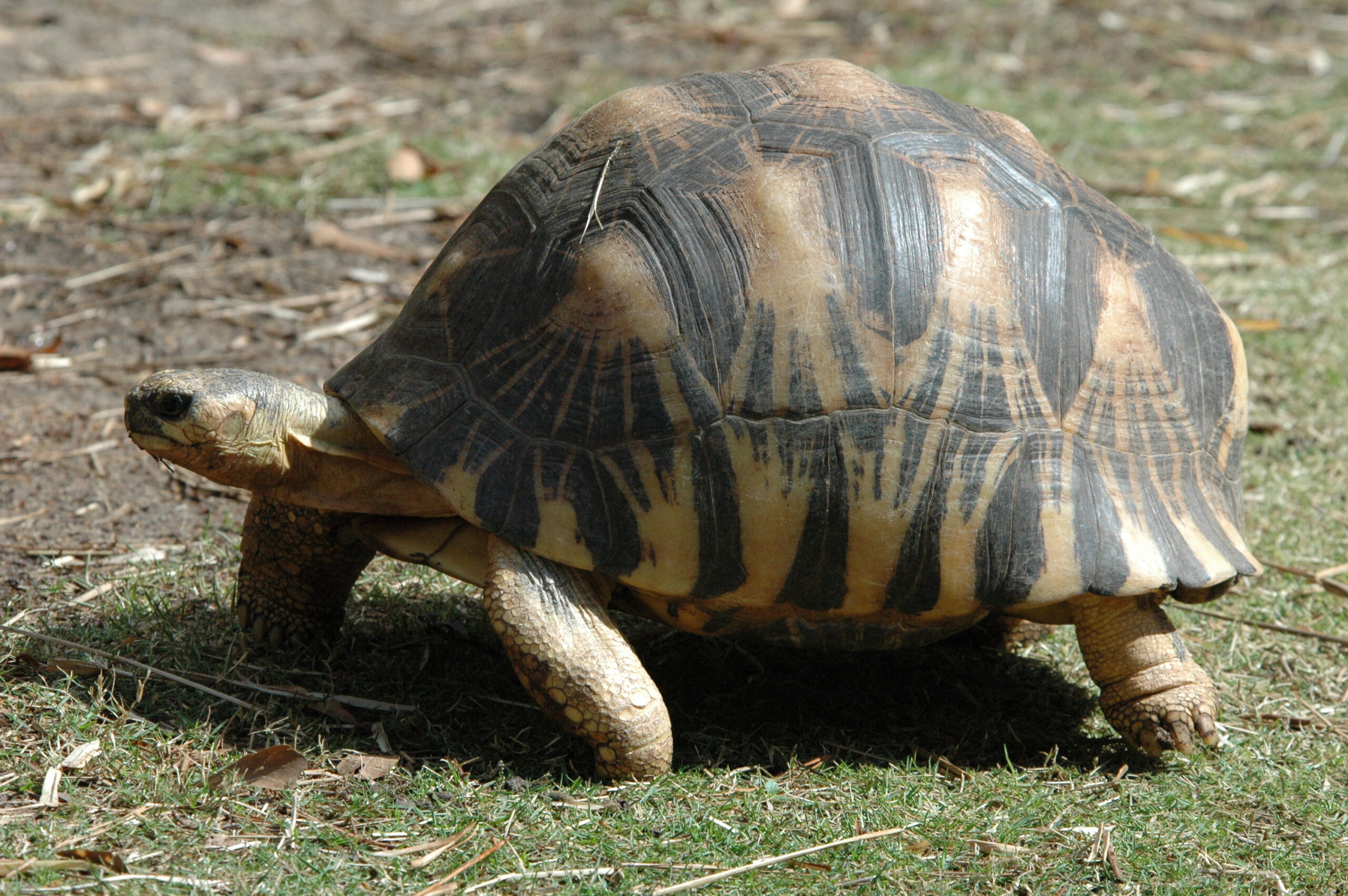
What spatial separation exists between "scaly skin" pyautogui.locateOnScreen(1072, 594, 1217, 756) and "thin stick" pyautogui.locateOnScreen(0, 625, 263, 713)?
6.33 feet

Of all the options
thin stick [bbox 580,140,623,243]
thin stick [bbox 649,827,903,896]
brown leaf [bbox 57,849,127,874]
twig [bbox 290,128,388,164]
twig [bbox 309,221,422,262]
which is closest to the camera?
brown leaf [bbox 57,849,127,874]

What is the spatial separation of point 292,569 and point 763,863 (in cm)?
137

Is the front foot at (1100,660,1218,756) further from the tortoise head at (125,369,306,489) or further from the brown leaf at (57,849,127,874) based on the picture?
the brown leaf at (57,849,127,874)

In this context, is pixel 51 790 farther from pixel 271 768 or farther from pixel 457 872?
pixel 457 872

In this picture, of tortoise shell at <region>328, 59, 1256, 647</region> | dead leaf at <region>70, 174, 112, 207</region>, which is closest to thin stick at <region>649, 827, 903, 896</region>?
tortoise shell at <region>328, 59, 1256, 647</region>

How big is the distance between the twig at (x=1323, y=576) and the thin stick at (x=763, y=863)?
182 cm

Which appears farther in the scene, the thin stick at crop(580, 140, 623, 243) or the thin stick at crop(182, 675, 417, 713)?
the thin stick at crop(182, 675, 417, 713)

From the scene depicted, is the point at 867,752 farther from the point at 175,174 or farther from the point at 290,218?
the point at 175,174

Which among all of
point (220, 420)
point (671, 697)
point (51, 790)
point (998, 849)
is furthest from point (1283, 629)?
point (51, 790)

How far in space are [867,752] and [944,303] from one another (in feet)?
3.44

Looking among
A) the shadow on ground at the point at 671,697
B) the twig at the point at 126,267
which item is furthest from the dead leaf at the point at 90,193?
the shadow on ground at the point at 671,697

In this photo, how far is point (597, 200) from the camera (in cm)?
276

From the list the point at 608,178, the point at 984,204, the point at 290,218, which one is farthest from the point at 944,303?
the point at 290,218

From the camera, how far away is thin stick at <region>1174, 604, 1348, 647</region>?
3.43 metres
